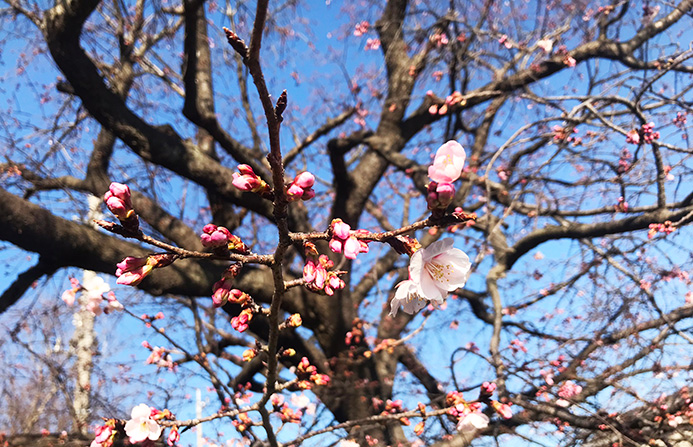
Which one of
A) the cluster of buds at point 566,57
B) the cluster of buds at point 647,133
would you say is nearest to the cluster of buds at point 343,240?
the cluster of buds at point 647,133

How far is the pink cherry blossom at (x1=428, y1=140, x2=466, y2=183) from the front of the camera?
31.1 inches

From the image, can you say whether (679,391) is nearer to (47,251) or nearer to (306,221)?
(306,221)

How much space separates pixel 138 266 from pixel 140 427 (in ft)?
3.56

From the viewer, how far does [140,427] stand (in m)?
1.63

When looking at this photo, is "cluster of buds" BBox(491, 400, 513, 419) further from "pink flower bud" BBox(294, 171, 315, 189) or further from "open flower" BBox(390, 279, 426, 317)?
"pink flower bud" BBox(294, 171, 315, 189)

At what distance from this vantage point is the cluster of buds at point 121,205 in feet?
2.54

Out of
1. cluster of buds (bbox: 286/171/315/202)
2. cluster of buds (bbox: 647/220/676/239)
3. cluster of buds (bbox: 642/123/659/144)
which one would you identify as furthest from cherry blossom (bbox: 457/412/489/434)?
cluster of buds (bbox: 642/123/659/144)

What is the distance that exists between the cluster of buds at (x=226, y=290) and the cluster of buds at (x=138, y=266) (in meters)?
0.13

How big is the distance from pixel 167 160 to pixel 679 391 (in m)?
3.61

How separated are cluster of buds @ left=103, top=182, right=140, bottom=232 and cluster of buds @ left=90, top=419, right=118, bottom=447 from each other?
0.90m

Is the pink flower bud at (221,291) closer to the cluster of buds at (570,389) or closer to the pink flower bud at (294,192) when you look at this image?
the pink flower bud at (294,192)

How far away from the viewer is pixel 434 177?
2.58 feet

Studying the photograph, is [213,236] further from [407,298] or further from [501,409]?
[501,409]

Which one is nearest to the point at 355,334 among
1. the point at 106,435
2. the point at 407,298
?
the point at 106,435
